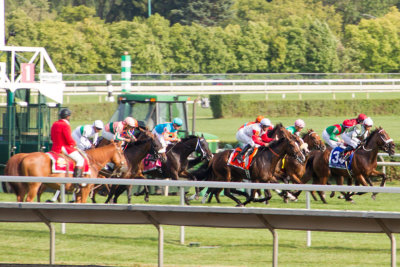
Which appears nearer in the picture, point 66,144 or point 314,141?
point 66,144

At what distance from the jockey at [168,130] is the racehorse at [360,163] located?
2.28 m

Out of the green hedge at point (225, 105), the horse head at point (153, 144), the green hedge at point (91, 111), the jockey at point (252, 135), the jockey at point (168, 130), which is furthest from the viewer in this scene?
the green hedge at point (225, 105)

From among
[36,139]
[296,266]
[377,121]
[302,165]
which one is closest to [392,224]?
[296,266]

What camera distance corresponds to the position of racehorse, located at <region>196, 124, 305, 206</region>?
12.7 metres

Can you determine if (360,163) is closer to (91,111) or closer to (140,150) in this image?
(140,150)

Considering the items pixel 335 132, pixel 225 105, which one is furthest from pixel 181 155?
pixel 225 105

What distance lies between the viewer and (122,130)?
13.3 metres

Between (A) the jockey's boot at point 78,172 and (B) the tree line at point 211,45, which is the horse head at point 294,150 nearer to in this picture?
(A) the jockey's boot at point 78,172

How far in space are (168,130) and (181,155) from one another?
1.74ft

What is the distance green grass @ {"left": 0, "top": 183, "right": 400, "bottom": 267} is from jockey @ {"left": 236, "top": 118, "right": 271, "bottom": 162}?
12.8ft

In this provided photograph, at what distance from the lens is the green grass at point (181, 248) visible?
7938mm

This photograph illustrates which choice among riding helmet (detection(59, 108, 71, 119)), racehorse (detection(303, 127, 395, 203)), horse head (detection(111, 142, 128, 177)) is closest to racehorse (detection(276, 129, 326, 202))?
racehorse (detection(303, 127, 395, 203))

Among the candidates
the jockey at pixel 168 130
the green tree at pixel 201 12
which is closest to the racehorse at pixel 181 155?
the jockey at pixel 168 130

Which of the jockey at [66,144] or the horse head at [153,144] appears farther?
the horse head at [153,144]
